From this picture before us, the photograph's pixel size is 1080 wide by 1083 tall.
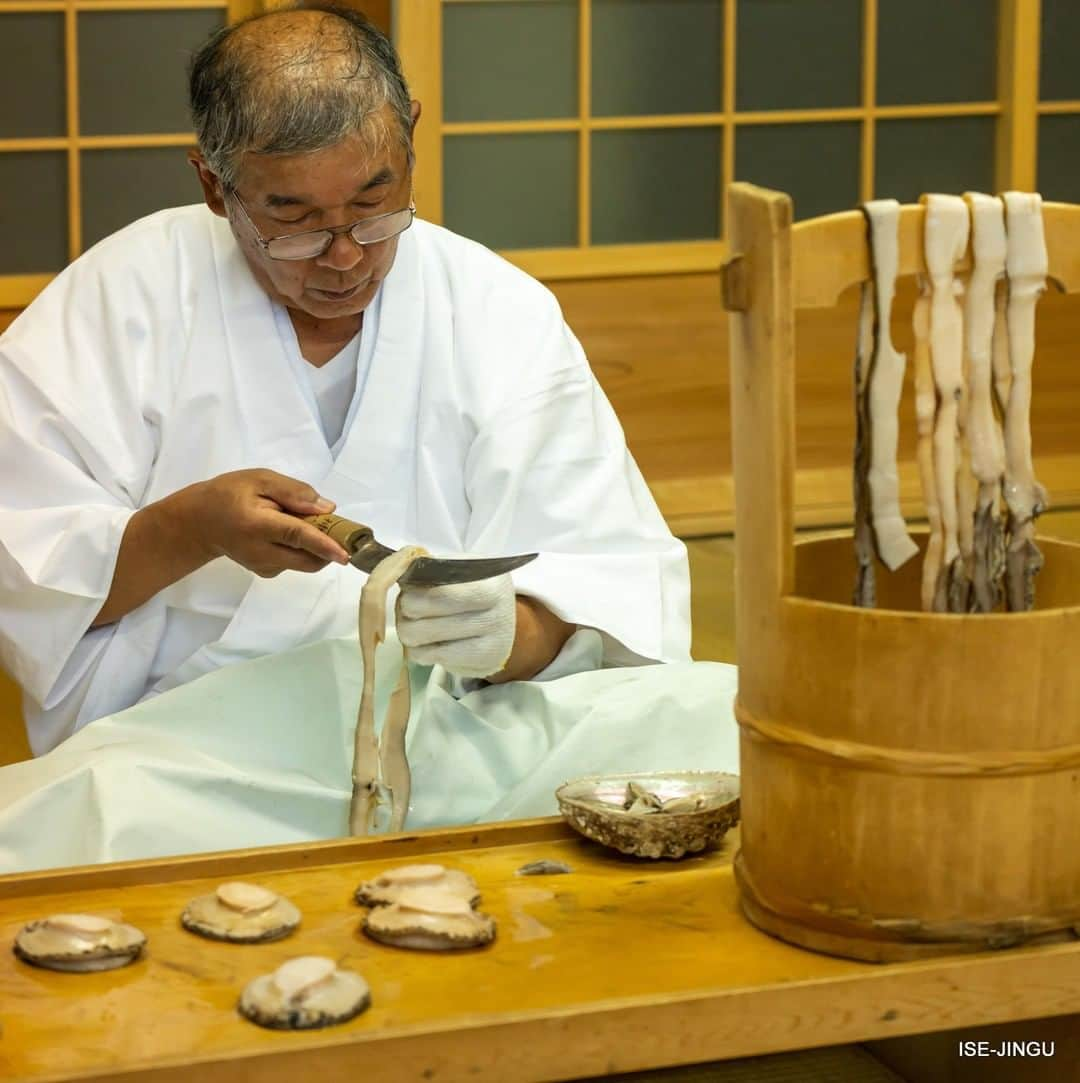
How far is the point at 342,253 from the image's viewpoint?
6.59 feet

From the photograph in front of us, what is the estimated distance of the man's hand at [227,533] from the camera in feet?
5.91

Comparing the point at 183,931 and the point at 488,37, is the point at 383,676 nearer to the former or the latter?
the point at 183,931

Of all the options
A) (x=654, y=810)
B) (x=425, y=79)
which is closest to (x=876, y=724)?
(x=654, y=810)

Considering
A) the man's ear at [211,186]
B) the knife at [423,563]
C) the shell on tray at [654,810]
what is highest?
the man's ear at [211,186]

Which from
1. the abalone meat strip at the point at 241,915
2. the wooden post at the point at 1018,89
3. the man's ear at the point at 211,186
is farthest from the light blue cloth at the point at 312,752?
the wooden post at the point at 1018,89

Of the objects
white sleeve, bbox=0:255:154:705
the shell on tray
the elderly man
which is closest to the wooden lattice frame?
the elderly man

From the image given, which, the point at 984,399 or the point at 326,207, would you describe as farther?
the point at 326,207

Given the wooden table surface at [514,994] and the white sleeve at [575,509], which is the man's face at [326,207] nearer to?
the white sleeve at [575,509]

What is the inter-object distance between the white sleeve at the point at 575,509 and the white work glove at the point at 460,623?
0.20 meters

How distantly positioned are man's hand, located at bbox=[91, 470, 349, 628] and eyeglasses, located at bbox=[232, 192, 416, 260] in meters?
0.27

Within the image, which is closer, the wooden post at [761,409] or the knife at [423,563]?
the wooden post at [761,409]

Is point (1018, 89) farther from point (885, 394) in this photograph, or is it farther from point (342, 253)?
point (885, 394)

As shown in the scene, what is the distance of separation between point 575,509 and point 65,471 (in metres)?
0.56

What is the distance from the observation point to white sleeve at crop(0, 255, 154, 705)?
199cm
